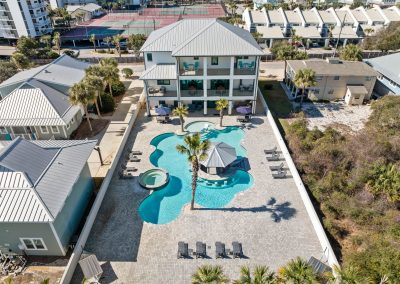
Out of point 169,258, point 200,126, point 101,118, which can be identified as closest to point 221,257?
point 169,258

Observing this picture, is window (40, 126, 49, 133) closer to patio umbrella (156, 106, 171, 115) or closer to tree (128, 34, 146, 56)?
patio umbrella (156, 106, 171, 115)

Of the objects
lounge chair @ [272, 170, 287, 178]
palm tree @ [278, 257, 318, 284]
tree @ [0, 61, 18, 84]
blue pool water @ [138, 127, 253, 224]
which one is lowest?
blue pool water @ [138, 127, 253, 224]

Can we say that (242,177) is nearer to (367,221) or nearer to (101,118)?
(367,221)

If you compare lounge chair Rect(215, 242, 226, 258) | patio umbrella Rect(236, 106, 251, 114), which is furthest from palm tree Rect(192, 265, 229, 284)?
patio umbrella Rect(236, 106, 251, 114)

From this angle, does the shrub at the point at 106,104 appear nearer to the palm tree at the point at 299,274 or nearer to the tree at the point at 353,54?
the palm tree at the point at 299,274

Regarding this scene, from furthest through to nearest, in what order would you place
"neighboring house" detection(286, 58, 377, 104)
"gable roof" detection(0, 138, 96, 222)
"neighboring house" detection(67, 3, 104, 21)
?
"neighboring house" detection(67, 3, 104, 21) < "neighboring house" detection(286, 58, 377, 104) < "gable roof" detection(0, 138, 96, 222)

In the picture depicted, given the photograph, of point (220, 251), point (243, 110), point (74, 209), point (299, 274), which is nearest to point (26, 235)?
point (74, 209)
